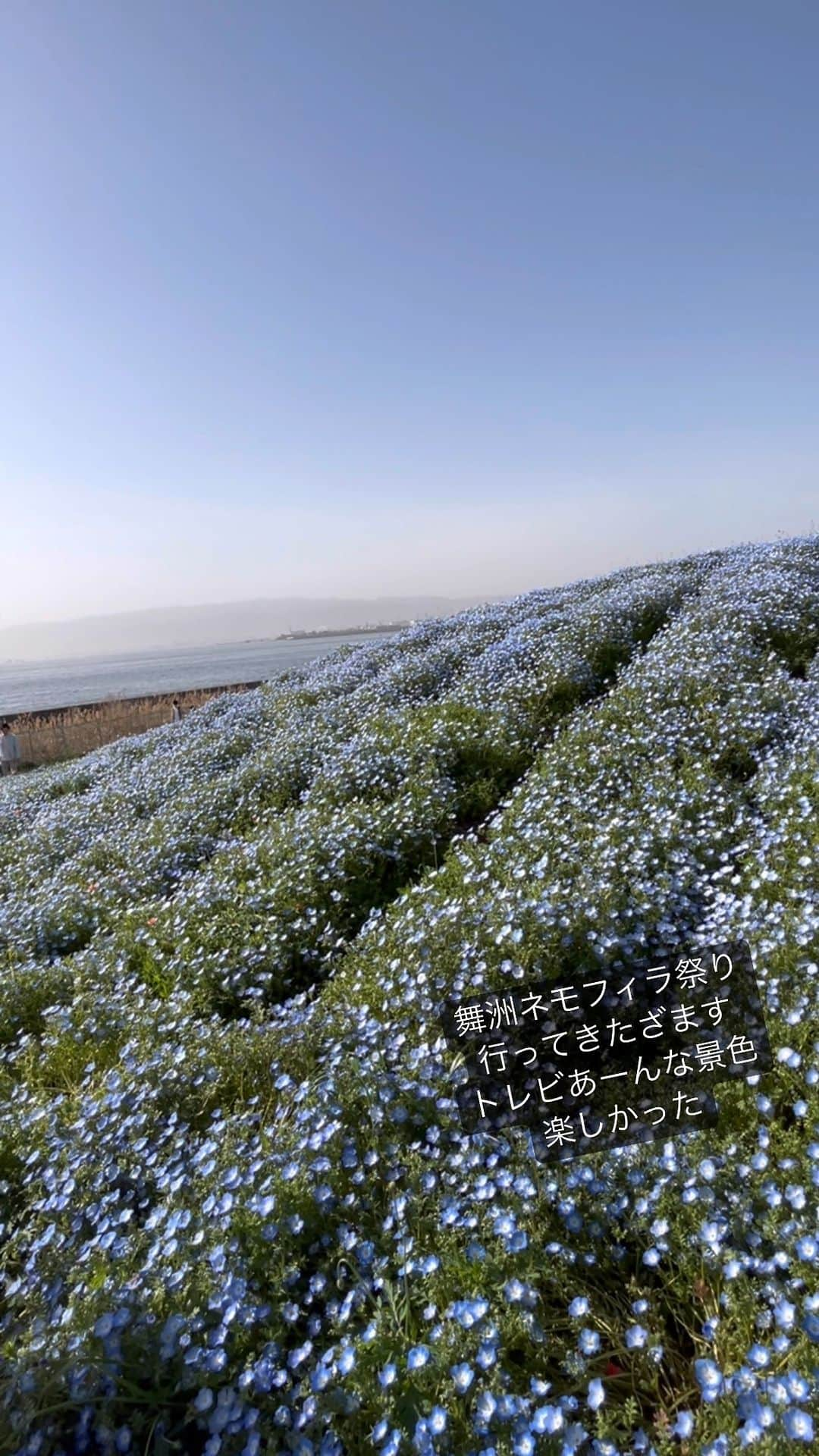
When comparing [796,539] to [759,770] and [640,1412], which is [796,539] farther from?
[640,1412]

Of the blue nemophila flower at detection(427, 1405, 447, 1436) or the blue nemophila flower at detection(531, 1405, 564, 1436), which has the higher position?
the blue nemophila flower at detection(427, 1405, 447, 1436)

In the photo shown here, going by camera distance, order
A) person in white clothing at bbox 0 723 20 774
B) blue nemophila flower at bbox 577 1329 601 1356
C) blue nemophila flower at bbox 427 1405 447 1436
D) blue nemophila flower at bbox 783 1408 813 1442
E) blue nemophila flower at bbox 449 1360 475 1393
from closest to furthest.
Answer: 1. blue nemophila flower at bbox 783 1408 813 1442
2. blue nemophila flower at bbox 427 1405 447 1436
3. blue nemophila flower at bbox 449 1360 475 1393
4. blue nemophila flower at bbox 577 1329 601 1356
5. person in white clothing at bbox 0 723 20 774

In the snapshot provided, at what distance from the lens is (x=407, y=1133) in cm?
302

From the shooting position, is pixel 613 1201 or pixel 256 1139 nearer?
pixel 613 1201

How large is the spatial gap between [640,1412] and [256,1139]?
1.72m

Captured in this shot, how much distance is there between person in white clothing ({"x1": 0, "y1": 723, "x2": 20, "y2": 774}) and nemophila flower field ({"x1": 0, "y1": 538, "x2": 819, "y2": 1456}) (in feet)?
42.8

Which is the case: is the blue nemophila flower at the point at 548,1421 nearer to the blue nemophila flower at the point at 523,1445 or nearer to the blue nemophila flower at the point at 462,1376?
the blue nemophila flower at the point at 523,1445

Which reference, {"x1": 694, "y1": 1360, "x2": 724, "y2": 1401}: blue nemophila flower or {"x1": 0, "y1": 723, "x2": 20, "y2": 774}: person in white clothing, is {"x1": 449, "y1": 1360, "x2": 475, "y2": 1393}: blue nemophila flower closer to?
{"x1": 694, "y1": 1360, "x2": 724, "y2": 1401}: blue nemophila flower

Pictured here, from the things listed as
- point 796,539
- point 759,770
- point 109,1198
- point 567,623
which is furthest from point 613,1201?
point 796,539

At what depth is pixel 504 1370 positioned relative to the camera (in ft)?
7.13

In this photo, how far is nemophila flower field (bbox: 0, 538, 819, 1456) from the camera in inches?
82.5

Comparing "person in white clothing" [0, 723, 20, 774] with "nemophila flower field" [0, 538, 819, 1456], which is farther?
"person in white clothing" [0, 723, 20, 774]

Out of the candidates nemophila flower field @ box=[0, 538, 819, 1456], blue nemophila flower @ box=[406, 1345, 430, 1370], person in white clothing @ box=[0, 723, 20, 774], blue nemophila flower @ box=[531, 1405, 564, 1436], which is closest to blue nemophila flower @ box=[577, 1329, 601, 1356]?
nemophila flower field @ box=[0, 538, 819, 1456]

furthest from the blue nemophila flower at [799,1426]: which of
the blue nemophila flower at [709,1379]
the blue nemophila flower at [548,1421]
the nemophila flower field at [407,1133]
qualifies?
the blue nemophila flower at [548,1421]
